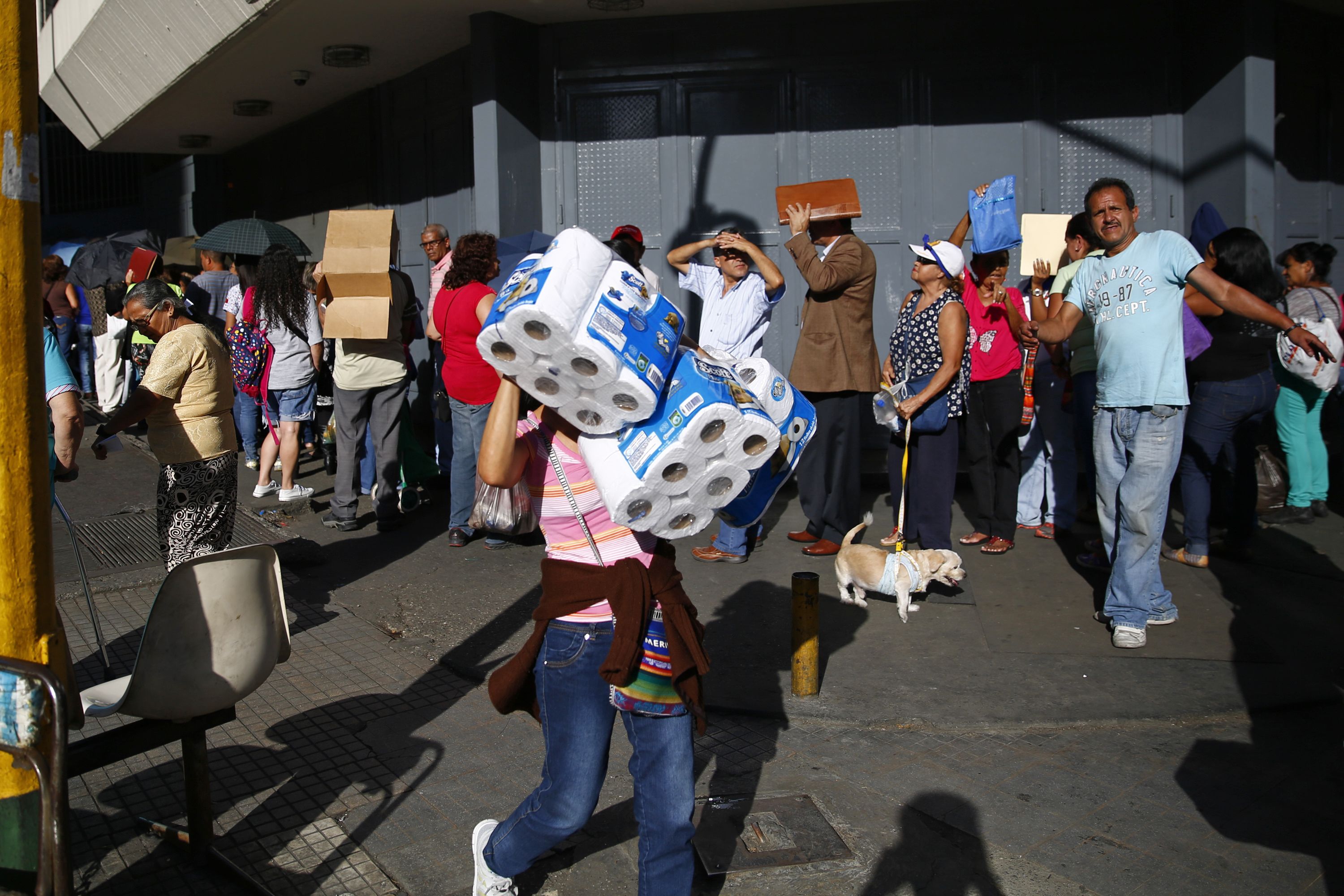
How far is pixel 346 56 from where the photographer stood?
32.1 feet

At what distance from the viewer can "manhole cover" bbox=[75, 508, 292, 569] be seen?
728cm

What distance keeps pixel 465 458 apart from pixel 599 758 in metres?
4.59

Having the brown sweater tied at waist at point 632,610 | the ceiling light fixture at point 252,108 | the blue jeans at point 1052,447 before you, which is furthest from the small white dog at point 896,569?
the ceiling light fixture at point 252,108

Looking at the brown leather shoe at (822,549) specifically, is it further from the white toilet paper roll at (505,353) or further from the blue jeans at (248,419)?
the blue jeans at (248,419)

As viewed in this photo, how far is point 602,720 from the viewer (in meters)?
2.83

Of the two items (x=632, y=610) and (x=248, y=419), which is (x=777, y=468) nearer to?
(x=632, y=610)

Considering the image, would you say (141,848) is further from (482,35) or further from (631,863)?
(482,35)

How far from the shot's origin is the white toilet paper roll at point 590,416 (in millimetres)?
2506

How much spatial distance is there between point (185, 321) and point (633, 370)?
3795 mm

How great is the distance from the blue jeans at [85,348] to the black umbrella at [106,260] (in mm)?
585

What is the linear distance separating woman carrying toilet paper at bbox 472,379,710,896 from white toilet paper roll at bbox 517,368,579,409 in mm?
221

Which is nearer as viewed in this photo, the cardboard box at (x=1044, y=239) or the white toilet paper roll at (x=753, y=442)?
the white toilet paper roll at (x=753, y=442)

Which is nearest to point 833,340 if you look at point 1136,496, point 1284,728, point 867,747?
point 1136,496

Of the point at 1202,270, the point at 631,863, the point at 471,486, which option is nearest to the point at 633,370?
the point at 631,863
